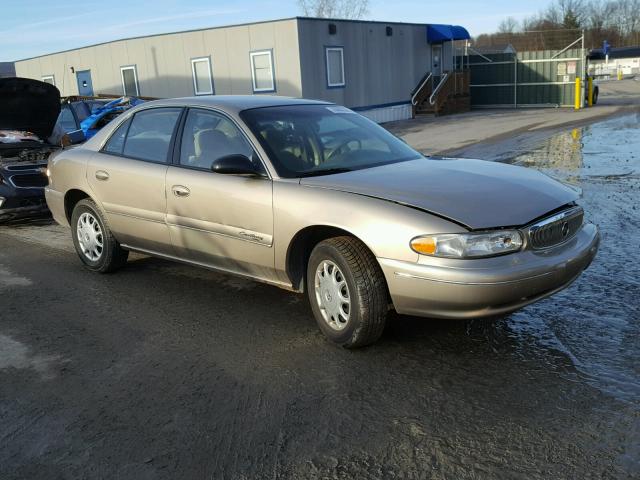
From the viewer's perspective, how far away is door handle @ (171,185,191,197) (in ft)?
15.6

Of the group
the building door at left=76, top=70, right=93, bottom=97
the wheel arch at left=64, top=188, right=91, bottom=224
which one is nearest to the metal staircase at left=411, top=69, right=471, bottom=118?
the building door at left=76, top=70, right=93, bottom=97

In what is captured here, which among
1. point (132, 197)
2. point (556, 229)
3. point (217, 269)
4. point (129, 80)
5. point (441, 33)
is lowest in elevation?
point (217, 269)

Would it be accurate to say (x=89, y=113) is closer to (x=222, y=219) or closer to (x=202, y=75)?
(x=222, y=219)

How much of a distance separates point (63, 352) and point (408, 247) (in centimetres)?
239

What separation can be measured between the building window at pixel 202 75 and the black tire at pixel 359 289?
69.1 ft

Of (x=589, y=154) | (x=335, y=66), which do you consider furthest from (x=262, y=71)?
(x=589, y=154)

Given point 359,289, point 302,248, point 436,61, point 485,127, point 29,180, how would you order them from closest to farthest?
1. point 359,289
2. point 302,248
3. point 29,180
4. point 485,127
5. point 436,61

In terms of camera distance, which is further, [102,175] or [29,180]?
[29,180]

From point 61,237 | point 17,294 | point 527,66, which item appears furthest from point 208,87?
point 17,294

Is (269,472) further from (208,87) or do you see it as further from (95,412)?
(208,87)

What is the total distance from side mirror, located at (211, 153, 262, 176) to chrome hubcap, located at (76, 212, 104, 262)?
2.05m

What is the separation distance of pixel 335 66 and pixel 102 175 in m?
18.4

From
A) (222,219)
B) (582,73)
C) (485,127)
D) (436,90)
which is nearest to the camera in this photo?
(222,219)

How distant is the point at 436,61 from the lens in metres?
29.4
